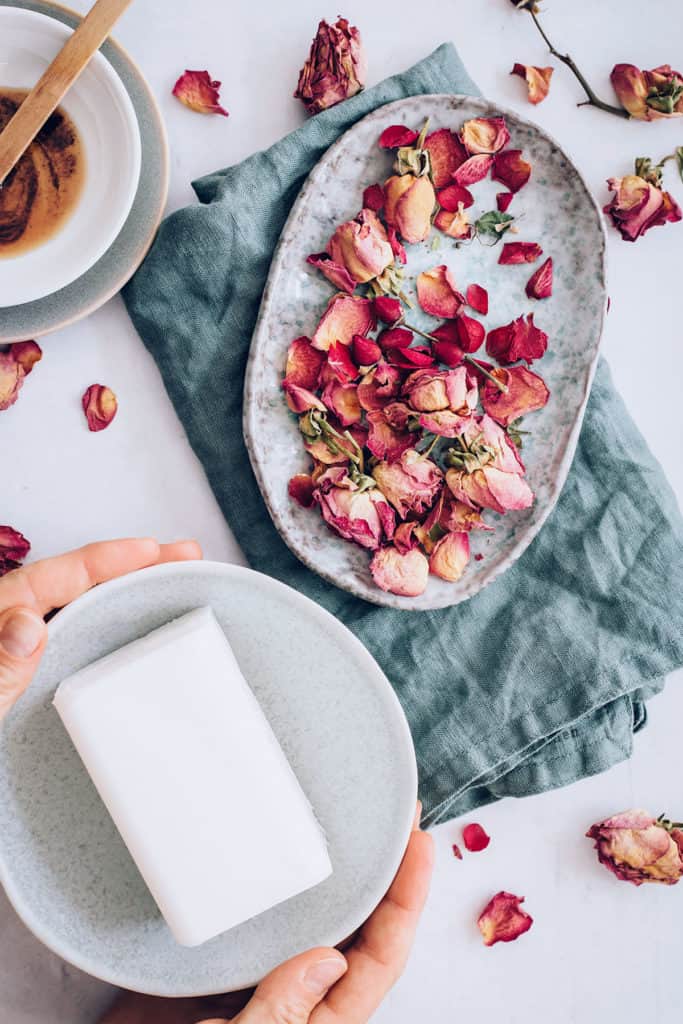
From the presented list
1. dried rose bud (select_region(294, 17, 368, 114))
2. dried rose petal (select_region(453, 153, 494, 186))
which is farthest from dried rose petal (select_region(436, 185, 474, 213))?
dried rose bud (select_region(294, 17, 368, 114))

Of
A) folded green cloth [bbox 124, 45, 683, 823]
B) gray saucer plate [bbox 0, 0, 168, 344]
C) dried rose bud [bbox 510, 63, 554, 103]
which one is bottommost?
folded green cloth [bbox 124, 45, 683, 823]

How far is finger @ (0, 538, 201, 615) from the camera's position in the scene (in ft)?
2.05

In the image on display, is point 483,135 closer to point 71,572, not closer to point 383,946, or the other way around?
point 71,572

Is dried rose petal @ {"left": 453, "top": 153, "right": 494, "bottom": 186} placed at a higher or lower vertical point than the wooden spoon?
lower

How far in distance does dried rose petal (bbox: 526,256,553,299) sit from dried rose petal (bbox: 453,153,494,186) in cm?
9

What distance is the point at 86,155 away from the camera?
675mm

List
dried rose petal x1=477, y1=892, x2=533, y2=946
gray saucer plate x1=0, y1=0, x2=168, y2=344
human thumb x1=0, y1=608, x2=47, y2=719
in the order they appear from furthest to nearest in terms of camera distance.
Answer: dried rose petal x1=477, y1=892, x2=533, y2=946 → gray saucer plate x1=0, y1=0, x2=168, y2=344 → human thumb x1=0, y1=608, x2=47, y2=719

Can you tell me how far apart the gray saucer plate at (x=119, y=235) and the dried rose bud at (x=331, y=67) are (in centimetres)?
13

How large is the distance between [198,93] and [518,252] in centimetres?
30

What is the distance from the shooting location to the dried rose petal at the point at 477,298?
70 centimetres

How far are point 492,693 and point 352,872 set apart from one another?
0.61ft

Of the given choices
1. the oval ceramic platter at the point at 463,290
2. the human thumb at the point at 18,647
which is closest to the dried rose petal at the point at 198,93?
the oval ceramic platter at the point at 463,290

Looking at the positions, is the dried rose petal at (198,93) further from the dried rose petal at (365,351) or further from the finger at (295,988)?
the finger at (295,988)

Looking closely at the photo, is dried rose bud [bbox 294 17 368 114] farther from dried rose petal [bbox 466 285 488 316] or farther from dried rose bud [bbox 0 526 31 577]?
dried rose bud [bbox 0 526 31 577]
